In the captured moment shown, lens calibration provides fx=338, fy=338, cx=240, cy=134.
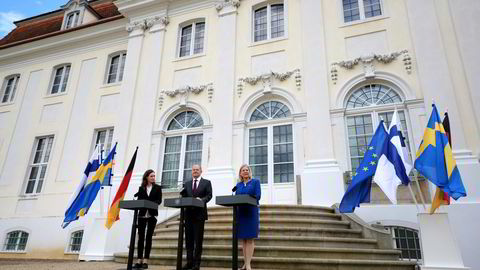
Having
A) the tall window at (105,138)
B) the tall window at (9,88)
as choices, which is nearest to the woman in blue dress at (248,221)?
the tall window at (105,138)

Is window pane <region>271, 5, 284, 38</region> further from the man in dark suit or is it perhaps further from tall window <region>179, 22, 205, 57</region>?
the man in dark suit

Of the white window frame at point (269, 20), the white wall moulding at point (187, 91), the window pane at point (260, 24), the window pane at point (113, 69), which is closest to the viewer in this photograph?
the white window frame at point (269, 20)

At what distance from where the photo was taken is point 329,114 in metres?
9.88

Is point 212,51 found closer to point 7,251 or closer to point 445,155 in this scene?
point 445,155

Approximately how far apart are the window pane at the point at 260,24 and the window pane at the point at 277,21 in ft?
0.97

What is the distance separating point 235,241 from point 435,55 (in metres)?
8.13

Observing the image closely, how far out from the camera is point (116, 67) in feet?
47.3

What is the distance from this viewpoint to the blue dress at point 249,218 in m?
Result: 4.97

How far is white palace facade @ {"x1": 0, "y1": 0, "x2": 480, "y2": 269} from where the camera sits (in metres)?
8.95

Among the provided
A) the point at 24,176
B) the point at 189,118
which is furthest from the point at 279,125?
the point at 24,176

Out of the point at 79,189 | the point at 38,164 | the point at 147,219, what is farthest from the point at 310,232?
the point at 38,164

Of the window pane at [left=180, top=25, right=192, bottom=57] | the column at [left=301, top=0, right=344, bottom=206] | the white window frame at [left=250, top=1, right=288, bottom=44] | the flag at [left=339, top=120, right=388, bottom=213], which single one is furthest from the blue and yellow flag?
the window pane at [left=180, top=25, right=192, bottom=57]

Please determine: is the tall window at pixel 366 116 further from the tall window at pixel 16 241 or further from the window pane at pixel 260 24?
the tall window at pixel 16 241

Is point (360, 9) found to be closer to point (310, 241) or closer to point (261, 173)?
point (261, 173)
